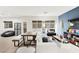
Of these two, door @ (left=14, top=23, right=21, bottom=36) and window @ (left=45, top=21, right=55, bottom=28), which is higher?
window @ (left=45, top=21, right=55, bottom=28)

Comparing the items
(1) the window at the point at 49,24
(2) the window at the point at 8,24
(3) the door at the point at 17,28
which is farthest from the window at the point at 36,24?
(2) the window at the point at 8,24

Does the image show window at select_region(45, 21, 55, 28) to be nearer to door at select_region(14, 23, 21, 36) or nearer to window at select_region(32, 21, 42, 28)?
window at select_region(32, 21, 42, 28)

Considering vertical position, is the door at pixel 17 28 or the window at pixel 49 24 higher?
the window at pixel 49 24

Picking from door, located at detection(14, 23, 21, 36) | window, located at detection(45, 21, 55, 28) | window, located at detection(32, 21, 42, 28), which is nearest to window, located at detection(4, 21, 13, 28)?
door, located at detection(14, 23, 21, 36)

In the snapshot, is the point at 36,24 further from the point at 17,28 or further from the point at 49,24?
the point at 17,28

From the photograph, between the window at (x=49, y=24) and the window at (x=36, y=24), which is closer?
the window at (x=36, y=24)

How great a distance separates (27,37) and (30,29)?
3767 millimetres

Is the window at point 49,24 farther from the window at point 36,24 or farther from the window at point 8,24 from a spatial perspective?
the window at point 8,24

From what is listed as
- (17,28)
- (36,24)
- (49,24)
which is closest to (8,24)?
(17,28)

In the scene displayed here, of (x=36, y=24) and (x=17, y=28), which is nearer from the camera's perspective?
(x=36, y=24)

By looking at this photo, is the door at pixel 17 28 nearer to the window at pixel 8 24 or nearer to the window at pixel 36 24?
the window at pixel 8 24
